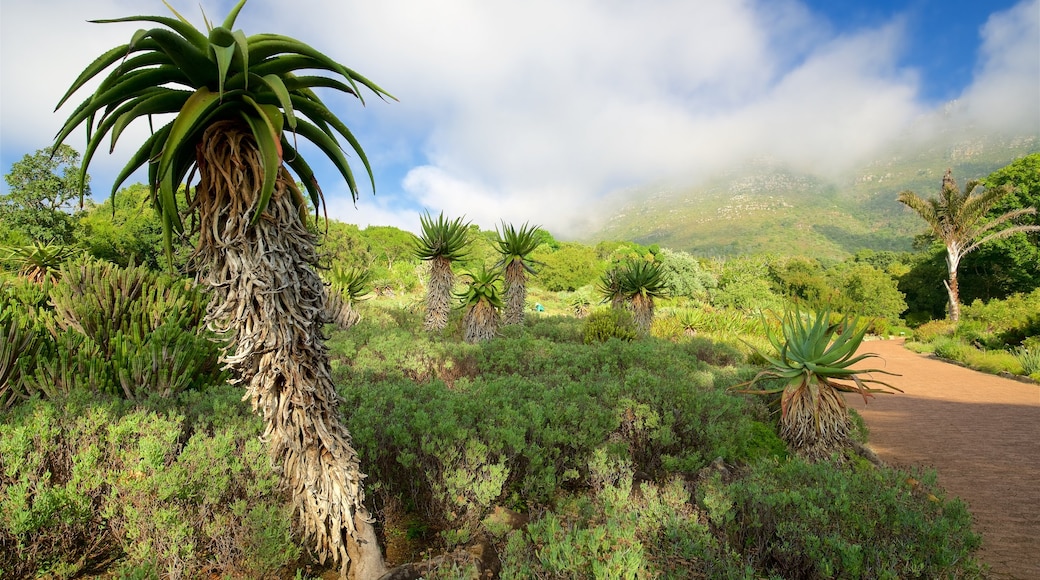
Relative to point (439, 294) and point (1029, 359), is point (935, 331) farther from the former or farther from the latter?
point (439, 294)

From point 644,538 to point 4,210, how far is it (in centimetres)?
3648

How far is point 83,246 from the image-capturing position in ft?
77.7

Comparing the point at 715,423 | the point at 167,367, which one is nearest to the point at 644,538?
the point at 715,423

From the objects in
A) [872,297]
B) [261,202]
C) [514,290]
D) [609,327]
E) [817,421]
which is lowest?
[817,421]

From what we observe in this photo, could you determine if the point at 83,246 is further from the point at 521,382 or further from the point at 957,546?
the point at 957,546

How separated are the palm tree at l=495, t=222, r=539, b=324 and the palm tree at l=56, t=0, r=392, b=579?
840cm

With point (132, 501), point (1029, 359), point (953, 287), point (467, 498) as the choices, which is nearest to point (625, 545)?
point (467, 498)

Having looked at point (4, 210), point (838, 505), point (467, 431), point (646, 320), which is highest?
point (4, 210)

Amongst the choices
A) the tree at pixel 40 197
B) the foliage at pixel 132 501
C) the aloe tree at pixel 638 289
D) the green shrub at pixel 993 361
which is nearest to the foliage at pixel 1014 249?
the green shrub at pixel 993 361

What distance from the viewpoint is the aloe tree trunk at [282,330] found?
7.30 feet

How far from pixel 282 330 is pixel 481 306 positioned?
8151 millimetres

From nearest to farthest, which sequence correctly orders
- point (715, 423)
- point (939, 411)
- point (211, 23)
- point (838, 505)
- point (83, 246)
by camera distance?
point (211, 23), point (838, 505), point (715, 423), point (939, 411), point (83, 246)

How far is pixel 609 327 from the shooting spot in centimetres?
1056

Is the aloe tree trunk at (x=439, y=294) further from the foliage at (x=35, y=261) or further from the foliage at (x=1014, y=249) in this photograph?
the foliage at (x=1014, y=249)
